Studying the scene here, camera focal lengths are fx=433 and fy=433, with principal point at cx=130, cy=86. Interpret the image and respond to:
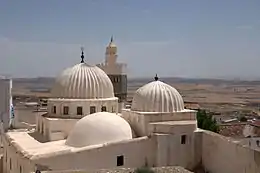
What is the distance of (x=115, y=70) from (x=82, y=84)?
1301cm

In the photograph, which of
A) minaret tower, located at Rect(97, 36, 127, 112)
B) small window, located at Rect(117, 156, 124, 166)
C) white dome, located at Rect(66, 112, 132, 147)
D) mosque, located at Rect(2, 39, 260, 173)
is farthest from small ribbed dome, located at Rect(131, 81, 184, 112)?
minaret tower, located at Rect(97, 36, 127, 112)

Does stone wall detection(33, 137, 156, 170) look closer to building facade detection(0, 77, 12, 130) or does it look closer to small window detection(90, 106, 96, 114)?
small window detection(90, 106, 96, 114)

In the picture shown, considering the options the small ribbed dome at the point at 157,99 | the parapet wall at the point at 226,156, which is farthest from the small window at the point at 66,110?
the parapet wall at the point at 226,156

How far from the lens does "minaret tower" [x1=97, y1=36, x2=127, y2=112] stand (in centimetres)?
3114

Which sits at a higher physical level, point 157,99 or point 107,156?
point 157,99

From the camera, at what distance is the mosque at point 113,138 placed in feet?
49.2

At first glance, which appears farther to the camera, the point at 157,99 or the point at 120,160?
the point at 157,99

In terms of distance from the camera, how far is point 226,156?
16031 millimetres

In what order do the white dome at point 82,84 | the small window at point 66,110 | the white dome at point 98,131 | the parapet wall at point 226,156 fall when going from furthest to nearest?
the white dome at point 82,84, the small window at point 66,110, the white dome at point 98,131, the parapet wall at point 226,156

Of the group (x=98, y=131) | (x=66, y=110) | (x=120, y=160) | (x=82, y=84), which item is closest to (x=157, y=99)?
(x=98, y=131)

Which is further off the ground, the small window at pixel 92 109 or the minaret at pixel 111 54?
the minaret at pixel 111 54

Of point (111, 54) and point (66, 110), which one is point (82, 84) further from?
point (111, 54)

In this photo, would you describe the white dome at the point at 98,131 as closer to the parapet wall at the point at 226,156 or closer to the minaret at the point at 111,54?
the parapet wall at the point at 226,156

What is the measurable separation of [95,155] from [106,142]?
82 cm
